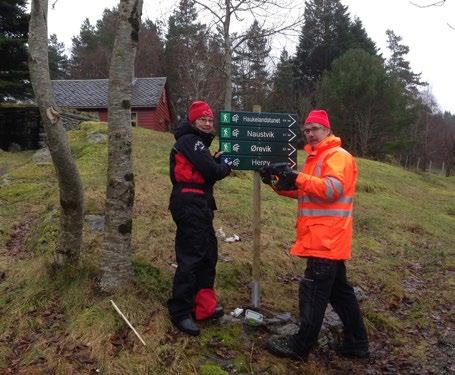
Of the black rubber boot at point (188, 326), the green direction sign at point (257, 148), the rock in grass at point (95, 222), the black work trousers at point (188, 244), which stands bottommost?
the black rubber boot at point (188, 326)

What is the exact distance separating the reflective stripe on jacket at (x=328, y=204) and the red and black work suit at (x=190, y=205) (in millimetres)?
849

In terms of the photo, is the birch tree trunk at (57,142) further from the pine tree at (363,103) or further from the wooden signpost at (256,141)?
the pine tree at (363,103)

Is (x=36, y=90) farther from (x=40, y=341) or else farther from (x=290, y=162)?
(x=290, y=162)

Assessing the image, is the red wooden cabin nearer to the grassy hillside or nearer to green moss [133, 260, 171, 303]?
the grassy hillside

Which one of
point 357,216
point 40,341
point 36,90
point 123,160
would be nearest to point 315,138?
point 123,160

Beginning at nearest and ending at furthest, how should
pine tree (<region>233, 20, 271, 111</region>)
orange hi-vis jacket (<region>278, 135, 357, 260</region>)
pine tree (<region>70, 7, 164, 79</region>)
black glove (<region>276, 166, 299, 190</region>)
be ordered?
1. orange hi-vis jacket (<region>278, 135, 357, 260</region>)
2. black glove (<region>276, 166, 299, 190</region>)
3. pine tree (<region>233, 20, 271, 111</region>)
4. pine tree (<region>70, 7, 164, 79</region>)

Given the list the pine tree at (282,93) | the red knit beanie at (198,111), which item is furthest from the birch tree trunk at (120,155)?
the pine tree at (282,93)

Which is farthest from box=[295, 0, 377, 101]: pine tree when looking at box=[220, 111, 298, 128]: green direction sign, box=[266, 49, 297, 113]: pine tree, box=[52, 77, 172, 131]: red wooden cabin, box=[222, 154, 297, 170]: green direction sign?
box=[222, 154, 297, 170]: green direction sign

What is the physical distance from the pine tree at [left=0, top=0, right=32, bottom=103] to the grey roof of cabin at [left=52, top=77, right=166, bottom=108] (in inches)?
415

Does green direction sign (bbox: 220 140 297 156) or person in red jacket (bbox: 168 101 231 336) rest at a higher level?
green direction sign (bbox: 220 140 297 156)

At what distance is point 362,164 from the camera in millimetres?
23672

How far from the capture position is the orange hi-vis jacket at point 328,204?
4.24 metres

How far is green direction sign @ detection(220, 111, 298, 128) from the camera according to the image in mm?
5172

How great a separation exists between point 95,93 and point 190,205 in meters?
30.0
